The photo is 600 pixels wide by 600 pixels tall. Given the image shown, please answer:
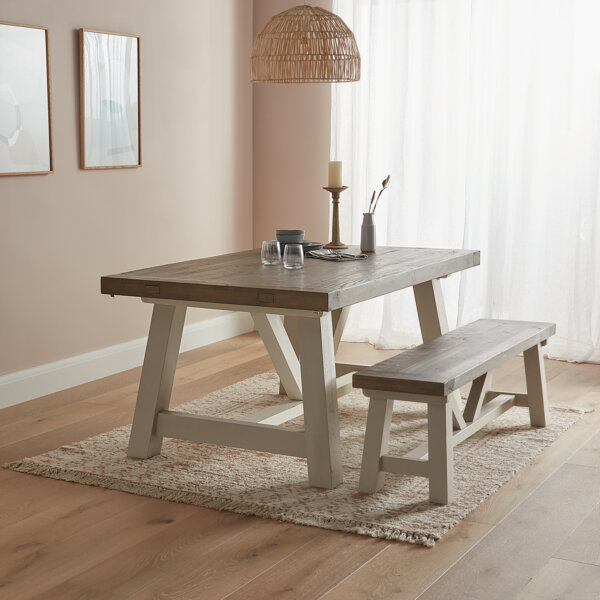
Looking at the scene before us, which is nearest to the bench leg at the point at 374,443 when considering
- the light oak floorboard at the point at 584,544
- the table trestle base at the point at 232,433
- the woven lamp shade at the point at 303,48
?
the table trestle base at the point at 232,433

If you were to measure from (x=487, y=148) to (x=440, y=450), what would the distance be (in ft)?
8.75

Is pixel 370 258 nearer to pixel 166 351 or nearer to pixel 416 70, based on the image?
pixel 166 351

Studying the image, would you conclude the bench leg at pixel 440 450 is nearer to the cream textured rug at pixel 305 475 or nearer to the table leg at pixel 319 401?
the cream textured rug at pixel 305 475

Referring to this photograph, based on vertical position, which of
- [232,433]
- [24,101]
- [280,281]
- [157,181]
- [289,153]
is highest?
[24,101]

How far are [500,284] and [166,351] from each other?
97.6 inches

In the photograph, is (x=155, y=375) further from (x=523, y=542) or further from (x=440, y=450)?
(x=523, y=542)

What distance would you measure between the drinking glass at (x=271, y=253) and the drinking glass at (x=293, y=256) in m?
0.11

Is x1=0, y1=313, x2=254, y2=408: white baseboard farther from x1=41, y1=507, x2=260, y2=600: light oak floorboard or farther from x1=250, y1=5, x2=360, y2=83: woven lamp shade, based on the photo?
x1=250, y1=5, x2=360, y2=83: woven lamp shade

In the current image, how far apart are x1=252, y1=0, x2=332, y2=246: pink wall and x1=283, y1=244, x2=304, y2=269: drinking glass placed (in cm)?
231

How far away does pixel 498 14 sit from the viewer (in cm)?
511

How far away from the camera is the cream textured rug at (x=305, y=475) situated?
2906mm

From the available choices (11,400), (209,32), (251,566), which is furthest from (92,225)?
(251,566)

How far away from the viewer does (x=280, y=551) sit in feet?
8.77

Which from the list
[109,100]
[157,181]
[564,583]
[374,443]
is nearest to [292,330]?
[374,443]
